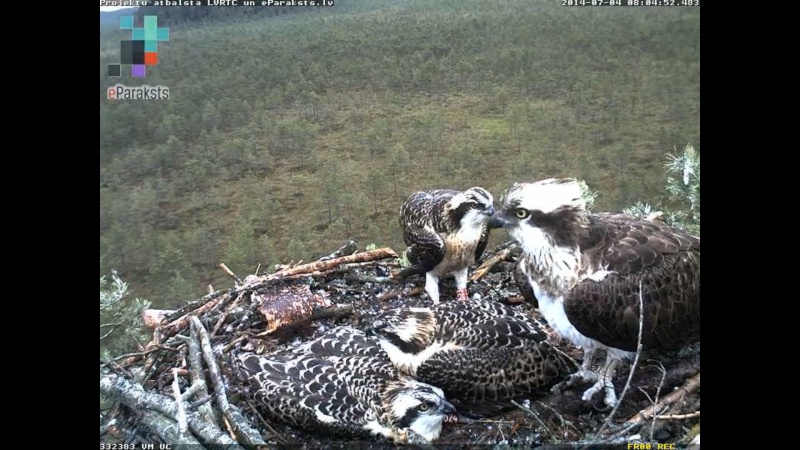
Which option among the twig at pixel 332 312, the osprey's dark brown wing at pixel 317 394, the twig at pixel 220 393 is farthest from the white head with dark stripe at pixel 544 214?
the twig at pixel 220 393

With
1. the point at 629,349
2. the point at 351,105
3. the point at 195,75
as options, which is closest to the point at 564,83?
the point at 351,105

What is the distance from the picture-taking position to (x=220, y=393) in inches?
127

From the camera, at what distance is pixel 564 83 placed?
4.02 meters

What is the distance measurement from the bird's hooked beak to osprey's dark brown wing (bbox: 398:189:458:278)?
539 mm

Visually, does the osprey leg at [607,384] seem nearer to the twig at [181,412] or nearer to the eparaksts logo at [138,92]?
the twig at [181,412]

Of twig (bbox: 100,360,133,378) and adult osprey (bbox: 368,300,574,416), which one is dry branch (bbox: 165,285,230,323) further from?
adult osprey (bbox: 368,300,574,416)

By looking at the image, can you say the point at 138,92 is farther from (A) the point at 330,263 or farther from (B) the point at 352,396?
(B) the point at 352,396

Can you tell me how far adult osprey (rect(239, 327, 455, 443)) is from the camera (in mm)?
2857

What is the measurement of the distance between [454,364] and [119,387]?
78.3 inches

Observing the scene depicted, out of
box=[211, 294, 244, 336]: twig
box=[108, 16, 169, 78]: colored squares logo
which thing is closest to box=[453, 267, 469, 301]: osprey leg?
box=[211, 294, 244, 336]: twig

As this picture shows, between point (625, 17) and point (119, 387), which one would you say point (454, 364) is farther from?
point (625, 17)

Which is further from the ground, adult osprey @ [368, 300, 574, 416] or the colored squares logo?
the colored squares logo

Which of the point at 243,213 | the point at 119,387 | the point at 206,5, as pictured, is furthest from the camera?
the point at 243,213

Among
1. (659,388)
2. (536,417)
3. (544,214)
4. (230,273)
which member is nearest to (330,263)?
(230,273)
